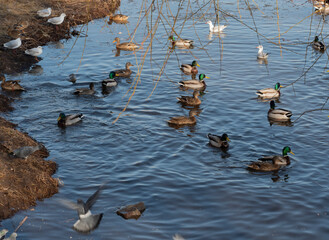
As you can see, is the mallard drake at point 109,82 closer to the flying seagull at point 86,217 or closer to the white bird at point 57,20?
the white bird at point 57,20

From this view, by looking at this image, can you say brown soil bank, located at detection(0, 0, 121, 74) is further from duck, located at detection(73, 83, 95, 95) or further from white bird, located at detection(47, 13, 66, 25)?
duck, located at detection(73, 83, 95, 95)

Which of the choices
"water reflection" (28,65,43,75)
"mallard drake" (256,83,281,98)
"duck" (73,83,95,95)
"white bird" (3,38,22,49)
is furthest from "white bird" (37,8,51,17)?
"mallard drake" (256,83,281,98)

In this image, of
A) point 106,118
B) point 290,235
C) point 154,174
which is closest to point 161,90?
point 106,118

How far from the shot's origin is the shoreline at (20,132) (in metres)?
10.1

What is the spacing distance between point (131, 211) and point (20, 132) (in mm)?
5120

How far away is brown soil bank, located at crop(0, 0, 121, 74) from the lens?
2123cm

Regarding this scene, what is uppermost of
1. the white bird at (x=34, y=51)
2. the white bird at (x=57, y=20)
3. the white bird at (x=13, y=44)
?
the white bird at (x=57, y=20)

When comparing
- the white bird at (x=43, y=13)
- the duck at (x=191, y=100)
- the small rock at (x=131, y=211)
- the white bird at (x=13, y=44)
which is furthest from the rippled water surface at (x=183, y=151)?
the white bird at (x=43, y=13)

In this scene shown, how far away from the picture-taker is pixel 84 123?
1571cm

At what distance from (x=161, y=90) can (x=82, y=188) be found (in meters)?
8.53

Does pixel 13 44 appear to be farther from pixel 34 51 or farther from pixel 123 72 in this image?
pixel 123 72

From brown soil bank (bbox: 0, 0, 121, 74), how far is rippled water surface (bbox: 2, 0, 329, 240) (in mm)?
1074

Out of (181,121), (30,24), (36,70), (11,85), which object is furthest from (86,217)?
(30,24)

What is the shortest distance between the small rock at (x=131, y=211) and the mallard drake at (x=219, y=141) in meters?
4.04
